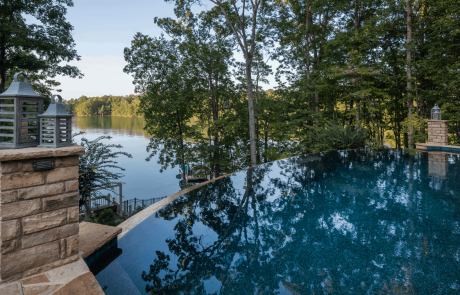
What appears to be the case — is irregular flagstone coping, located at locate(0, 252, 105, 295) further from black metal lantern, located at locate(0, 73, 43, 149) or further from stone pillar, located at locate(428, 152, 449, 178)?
stone pillar, located at locate(428, 152, 449, 178)

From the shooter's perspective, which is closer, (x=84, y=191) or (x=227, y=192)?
(x=227, y=192)

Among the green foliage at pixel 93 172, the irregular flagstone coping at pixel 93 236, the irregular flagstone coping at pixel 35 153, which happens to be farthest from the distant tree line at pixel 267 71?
the irregular flagstone coping at pixel 35 153

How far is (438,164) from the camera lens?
6.32m

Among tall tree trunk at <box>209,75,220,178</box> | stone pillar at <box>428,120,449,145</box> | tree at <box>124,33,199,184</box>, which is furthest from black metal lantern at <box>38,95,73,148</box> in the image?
stone pillar at <box>428,120,449,145</box>

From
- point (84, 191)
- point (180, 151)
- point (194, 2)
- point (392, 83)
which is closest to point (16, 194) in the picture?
point (84, 191)

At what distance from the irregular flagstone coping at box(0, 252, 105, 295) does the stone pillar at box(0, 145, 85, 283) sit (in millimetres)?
59

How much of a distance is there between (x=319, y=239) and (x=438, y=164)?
5.97 metres

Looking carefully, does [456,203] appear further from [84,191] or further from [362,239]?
[84,191]

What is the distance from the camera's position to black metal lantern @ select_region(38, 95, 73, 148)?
6.02ft

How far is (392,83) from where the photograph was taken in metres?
11.7

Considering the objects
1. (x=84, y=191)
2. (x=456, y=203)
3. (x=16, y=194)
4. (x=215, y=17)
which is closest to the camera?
(x=16, y=194)

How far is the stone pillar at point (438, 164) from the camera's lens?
17.9 feet

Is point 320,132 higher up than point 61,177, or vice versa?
point 320,132

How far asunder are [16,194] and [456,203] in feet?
19.1
